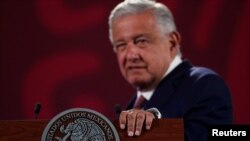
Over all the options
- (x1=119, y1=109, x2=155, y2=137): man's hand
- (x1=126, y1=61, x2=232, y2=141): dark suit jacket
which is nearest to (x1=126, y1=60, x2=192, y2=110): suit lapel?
(x1=126, y1=61, x2=232, y2=141): dark suit jacket

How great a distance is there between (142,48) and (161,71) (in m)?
0.12

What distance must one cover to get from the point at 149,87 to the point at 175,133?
0.95 meters

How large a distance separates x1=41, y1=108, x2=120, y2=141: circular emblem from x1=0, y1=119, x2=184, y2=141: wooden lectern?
0.07 feet

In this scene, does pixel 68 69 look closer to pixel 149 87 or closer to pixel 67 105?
pixel 67 105

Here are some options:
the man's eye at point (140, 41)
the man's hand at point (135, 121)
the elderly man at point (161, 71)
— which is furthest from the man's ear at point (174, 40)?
the man's hand at point (135, 121)

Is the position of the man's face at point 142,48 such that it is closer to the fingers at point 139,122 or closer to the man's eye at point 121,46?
the man's eye at point 121,46

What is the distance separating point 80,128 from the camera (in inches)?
47.8

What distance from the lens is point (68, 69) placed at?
9.50ft

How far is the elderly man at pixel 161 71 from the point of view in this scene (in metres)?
1.81

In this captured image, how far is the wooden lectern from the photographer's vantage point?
4.00ft

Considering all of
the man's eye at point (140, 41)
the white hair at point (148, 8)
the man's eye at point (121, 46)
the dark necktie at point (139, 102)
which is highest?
the white hair at point (148, 8)

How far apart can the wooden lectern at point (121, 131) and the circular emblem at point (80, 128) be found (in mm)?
Result: 22

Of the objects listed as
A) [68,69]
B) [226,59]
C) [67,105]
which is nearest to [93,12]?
[68,69]

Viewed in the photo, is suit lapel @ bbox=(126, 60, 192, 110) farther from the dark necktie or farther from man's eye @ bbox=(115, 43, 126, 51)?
man's eye @ bbox=(115, 43, 126, 51)
